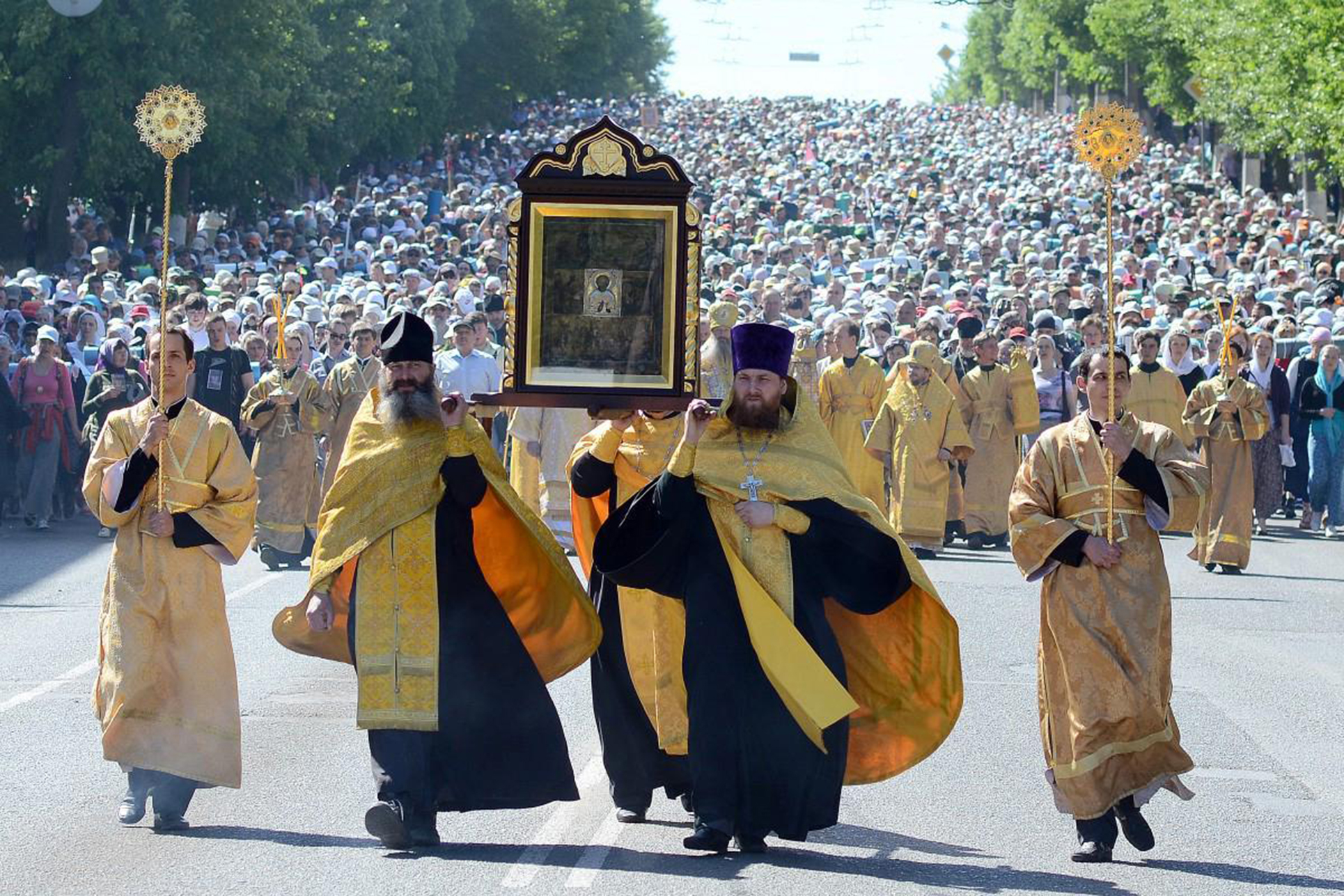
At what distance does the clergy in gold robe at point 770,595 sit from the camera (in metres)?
8.68

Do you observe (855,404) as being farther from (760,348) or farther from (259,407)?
(760,348)

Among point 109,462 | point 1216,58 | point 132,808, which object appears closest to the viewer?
point 132,808

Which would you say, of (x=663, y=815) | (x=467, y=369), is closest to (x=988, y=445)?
(x=467, y=369)

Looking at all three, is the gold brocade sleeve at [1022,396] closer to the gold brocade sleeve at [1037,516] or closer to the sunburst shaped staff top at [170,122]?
the gold brocade sleeve at [1037,516]

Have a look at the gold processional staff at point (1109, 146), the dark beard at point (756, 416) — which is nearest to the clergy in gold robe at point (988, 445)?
the gold processional staff at point (1109, 146)

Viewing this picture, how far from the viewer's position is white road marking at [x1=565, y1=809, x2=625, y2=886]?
8.20 metres

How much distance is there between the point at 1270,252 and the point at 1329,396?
1462cm

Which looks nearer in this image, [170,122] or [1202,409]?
[170,122]

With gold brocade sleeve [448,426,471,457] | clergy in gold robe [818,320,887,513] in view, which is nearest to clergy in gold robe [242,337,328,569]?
clergy in gold robe [818,320,887,513]

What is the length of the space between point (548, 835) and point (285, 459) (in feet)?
31.1

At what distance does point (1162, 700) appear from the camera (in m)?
8.96

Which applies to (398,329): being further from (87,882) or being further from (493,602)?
(87,882)

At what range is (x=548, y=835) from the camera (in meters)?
9.01

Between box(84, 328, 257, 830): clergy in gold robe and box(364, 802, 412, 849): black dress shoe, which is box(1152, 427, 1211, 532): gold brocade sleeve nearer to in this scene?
box(364, 802, 412, 849): black dress shoe
